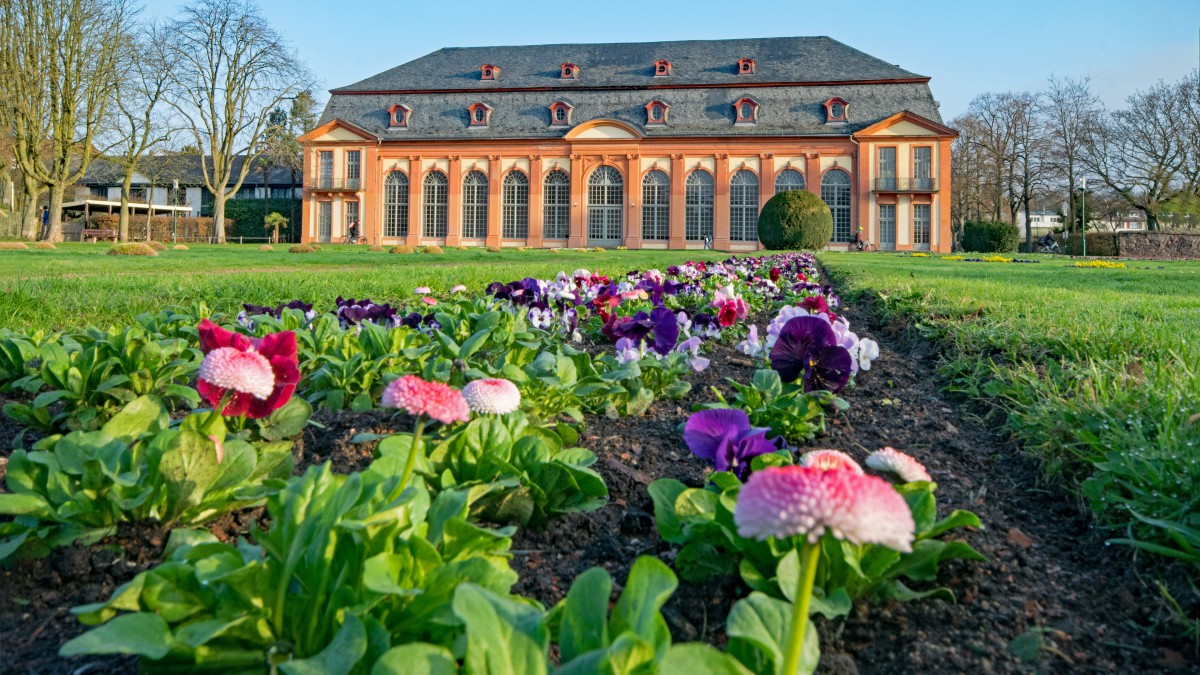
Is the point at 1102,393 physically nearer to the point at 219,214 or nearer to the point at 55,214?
the point at 55,214

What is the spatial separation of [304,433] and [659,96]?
3713 centimetres

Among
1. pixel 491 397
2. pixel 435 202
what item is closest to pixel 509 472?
pixel 491 397

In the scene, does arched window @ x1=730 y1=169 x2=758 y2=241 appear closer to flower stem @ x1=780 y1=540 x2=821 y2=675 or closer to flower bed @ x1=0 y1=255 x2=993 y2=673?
flower bed @ x1=0 y1=255 x2=993 y2=673

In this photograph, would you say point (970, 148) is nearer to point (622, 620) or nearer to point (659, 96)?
point (659, 96)

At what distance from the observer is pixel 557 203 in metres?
37.8

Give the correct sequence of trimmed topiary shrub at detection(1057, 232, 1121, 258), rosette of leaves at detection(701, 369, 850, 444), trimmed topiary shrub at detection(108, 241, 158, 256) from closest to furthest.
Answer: rosette of leaves at detection(701, 369, 850, 444)
trimmed topiary shrub at detection(108, 241, 158, 256)
trimmed topiary shrub at detection(1057, 232, 1121, 258)

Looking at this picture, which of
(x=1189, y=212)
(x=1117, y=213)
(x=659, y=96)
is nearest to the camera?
(x=1189, y=212)

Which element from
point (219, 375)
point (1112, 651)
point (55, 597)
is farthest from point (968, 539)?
Answer: point (55, 597)

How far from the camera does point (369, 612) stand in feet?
3.09

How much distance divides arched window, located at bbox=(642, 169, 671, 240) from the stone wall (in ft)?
61.8

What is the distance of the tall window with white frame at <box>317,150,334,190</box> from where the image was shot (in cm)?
3803

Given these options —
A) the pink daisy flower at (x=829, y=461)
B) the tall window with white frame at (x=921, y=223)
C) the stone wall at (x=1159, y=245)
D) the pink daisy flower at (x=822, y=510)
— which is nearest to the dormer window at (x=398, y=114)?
the tall window with white frame at (x=921, y=223)

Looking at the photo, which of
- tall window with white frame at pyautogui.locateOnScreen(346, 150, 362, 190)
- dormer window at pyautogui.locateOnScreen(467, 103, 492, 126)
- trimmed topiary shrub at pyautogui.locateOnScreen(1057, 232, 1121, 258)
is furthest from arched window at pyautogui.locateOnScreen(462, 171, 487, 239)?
trimmed topiary shrub at pyautogui.locateOnScreen(1057, 232, 1121, 258)

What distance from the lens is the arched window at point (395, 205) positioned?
38656mm
